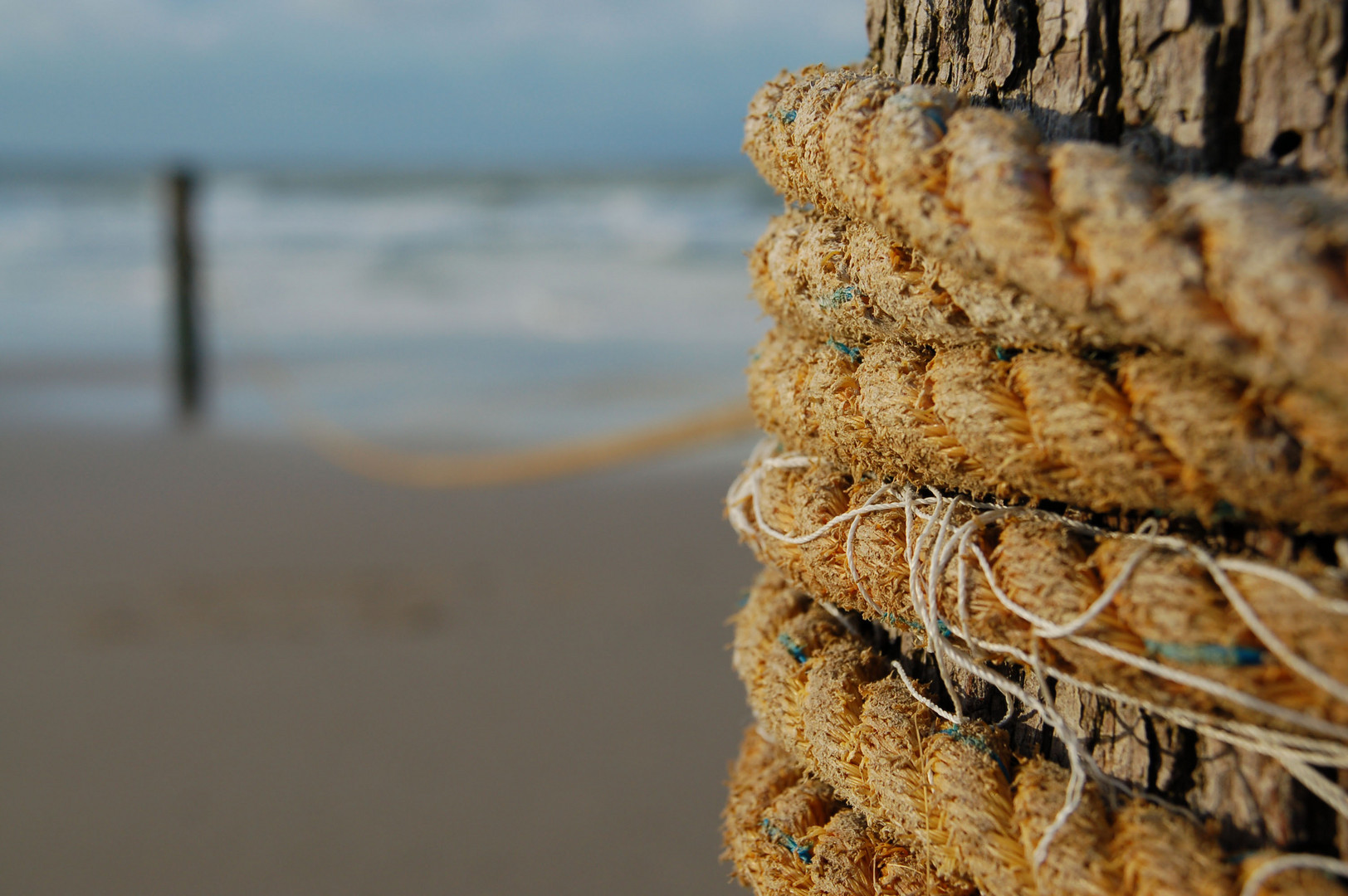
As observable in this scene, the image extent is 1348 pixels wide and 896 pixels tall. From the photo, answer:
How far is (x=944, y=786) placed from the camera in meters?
0.72

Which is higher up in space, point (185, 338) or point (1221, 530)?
point (1221, 530)

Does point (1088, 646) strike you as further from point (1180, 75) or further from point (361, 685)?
point (361, 685)

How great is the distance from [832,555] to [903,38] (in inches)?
15.1

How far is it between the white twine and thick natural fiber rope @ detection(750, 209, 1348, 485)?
0.08 m

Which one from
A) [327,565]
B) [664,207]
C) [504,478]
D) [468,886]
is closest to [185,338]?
[327,565]

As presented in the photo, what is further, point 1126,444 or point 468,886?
point 468,886

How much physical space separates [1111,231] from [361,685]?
2663 millimetres

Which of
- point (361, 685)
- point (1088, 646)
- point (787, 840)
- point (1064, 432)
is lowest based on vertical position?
point (361, 685)

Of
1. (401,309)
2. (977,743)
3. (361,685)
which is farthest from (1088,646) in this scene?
(401,309)

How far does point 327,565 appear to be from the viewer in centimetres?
375

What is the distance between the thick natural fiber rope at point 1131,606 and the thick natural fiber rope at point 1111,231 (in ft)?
0.36

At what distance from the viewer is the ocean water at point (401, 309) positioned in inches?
234

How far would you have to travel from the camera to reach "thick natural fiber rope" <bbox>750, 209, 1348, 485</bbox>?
1.75 feet

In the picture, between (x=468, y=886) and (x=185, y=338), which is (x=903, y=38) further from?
(x=185, y=338)
